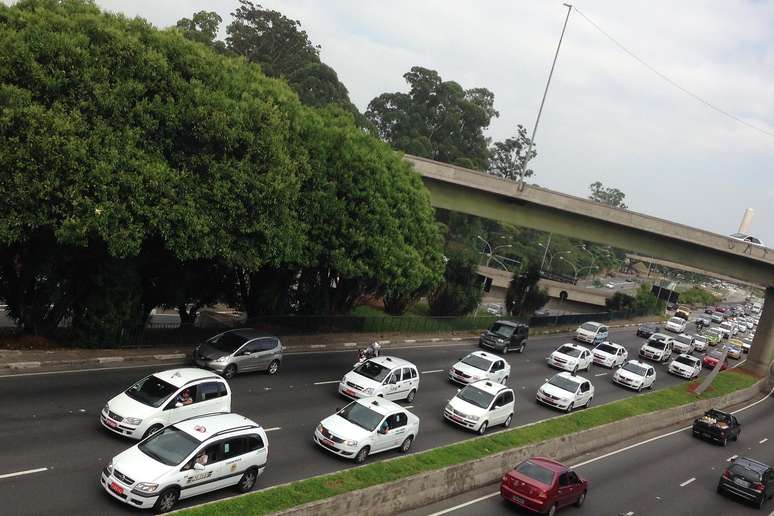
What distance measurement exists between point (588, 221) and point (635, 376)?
10535 millimetres

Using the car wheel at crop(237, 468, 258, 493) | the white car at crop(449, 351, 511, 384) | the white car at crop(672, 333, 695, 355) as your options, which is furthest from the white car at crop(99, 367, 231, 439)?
the white car at crop(672, 333, 695, 355)

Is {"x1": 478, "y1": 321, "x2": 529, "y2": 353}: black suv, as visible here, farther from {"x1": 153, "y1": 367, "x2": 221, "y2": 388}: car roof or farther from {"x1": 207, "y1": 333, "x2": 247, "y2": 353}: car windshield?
{"x1": 153, "y1": 367, "x2": 221, "y2": 388}: car roof

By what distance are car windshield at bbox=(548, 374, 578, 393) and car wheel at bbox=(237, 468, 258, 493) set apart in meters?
18.1

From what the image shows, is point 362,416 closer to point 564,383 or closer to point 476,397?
point 476,397

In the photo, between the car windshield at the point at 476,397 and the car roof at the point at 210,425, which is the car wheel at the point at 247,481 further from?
the car windshield at the point at 476,397

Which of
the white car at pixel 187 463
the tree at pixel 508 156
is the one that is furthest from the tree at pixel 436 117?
the white car at pixel 187 463

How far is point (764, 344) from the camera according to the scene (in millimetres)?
53656

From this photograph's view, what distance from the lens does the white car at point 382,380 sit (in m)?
24.2

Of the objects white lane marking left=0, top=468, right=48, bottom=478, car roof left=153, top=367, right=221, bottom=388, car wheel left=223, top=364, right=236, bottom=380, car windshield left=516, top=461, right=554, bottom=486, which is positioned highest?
car roof left=153, top=367, right=221, bottom=388

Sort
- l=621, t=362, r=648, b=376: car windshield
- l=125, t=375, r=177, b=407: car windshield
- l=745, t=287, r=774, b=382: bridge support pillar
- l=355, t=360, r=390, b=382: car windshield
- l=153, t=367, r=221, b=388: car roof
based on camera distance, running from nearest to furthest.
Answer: l=125, t=375, r=177, b=407: car windshield, l=153, t=367, r=221, b=388: car roof, l=355, t=360, r=390, b=382: car windshield, l=621, t=362, r=648, b=376: car windshield, l=745, t=287, r=774, b=382: bridge support pillar

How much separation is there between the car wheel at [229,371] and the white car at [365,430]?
230 inches

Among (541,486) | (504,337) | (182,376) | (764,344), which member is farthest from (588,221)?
(182,376)

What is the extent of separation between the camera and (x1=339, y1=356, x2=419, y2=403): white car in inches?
955

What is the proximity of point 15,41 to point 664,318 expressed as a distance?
88.7 m
